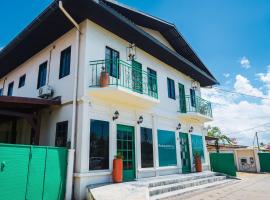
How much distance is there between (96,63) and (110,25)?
182 cm

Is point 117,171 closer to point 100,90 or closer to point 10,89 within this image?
point 100,90

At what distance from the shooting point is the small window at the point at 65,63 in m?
9.23

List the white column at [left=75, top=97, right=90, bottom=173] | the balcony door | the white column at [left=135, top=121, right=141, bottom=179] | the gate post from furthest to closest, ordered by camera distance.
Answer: the balcony door → the white column at [left=135, top=121, right=141, bottom=179] → the white column at [left=75, top=97, right=90, bottom=173] → the gate post

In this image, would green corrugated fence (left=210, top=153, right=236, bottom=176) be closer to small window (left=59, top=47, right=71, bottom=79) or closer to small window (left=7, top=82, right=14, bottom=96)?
small window (left=59, top=47, right=71, bottom=79)

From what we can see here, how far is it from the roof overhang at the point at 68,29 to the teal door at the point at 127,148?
4.16 meters

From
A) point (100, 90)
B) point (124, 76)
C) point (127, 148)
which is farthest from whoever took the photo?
point (124, 76)

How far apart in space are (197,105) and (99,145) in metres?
8.50

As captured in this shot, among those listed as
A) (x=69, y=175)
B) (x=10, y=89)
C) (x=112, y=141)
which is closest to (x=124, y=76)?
(x=112, y=141)

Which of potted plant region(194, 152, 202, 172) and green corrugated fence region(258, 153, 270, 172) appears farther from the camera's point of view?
green corrugated fence region(258, 153, 270, 172)

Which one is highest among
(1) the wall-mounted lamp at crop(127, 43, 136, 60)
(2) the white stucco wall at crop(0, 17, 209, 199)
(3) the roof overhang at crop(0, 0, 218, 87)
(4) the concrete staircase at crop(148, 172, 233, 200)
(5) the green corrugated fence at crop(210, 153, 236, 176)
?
(3) the roof overhang at crop(0, 0, 218, 87)

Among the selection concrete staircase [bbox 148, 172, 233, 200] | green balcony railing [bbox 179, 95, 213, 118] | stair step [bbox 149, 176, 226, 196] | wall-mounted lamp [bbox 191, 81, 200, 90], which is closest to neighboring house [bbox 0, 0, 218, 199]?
green balcony railing [bbox 179, 95, 213, 118]

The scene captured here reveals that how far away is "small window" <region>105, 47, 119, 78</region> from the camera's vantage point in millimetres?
9206

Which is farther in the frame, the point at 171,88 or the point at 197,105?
the point at 197,105

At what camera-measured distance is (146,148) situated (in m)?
10.3
